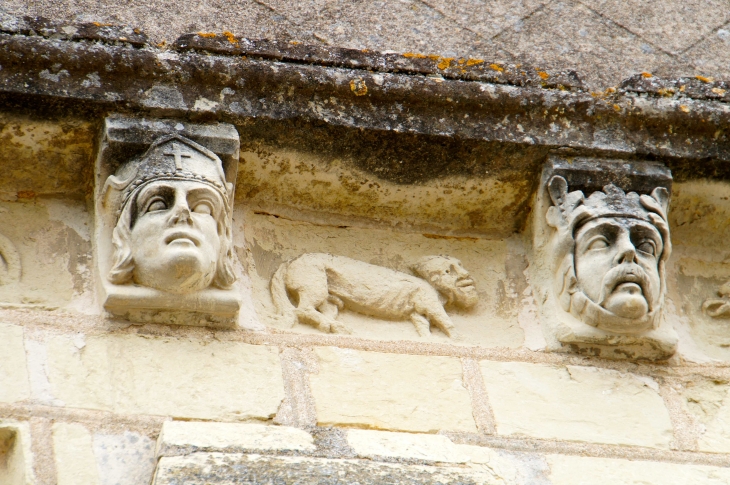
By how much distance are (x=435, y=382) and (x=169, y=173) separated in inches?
34.0

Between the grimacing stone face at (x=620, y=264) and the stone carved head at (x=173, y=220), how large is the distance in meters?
0.95

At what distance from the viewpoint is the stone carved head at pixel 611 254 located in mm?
3105

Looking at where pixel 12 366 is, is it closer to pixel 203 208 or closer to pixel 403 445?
pixel 203 208

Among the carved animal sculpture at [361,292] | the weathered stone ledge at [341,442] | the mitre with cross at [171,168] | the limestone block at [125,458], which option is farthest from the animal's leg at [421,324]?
the limestone block at [125,458]

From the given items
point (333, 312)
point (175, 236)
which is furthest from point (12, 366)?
point (333, 312)

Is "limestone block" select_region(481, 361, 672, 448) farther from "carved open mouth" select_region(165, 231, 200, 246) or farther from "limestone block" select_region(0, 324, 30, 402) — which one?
"limestone block" select_region(0, 324, 30, 402)

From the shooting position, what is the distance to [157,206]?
298 centimetres

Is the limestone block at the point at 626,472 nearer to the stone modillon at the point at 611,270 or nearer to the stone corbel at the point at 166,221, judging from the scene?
the stone modillon at the point at 611,270

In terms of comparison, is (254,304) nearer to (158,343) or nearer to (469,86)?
(158,343)

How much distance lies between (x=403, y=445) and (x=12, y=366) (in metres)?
0.93

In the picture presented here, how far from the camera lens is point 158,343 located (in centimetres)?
292

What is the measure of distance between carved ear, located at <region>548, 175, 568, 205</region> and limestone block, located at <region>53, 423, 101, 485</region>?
145 cm

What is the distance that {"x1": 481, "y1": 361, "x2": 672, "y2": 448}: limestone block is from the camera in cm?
297

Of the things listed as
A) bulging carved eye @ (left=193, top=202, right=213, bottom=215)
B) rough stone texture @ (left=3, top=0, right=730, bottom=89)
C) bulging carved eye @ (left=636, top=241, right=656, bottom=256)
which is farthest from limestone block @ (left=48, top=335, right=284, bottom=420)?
rough stone texture @ (left=3, top=0, right=730, bottom=89)
